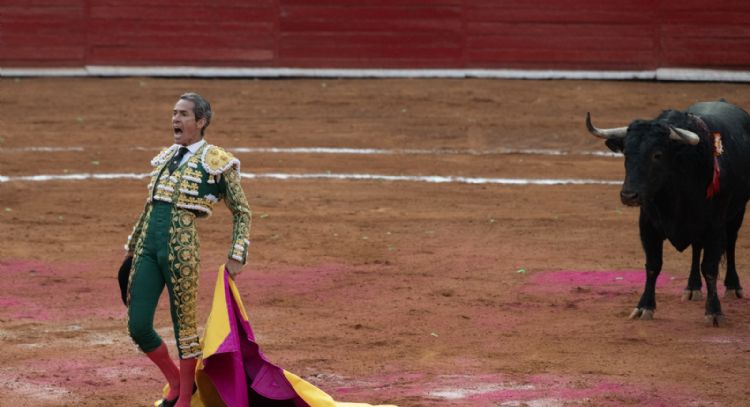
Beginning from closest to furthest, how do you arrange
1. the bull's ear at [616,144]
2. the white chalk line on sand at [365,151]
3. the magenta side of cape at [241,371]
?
the magenta side of cape at [241,371] < the bull's ear at [616,144] < the white chalk line on sand at [365,151]

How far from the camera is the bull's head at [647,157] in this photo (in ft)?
27.7

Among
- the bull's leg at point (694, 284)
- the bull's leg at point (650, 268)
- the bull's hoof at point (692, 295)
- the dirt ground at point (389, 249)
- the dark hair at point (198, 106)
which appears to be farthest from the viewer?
the bull's hoof at point (692, 295)

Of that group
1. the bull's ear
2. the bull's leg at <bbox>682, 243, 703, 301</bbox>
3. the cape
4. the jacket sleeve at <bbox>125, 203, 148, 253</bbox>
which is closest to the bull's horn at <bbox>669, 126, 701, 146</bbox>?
the bull's ear

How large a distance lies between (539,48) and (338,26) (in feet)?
9.62

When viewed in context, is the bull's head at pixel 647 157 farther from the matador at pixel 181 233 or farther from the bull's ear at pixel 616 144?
the matador at pixel 181 233

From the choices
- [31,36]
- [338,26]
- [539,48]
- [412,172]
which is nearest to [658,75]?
[539,48]

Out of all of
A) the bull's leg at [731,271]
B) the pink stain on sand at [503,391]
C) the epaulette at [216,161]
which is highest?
the epaulette at [216,161]

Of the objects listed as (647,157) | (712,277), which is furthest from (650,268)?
(647,157)

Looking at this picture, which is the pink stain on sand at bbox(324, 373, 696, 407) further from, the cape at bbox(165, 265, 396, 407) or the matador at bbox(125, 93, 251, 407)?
the matador at bbox(125, 93, 251, 407)

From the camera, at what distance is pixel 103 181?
1418cm

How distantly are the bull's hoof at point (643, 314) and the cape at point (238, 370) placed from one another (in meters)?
3.13

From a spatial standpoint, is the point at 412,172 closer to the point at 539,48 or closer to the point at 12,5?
the point at 539,48

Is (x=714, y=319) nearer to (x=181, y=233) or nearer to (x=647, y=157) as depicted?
(x=647, y=157)

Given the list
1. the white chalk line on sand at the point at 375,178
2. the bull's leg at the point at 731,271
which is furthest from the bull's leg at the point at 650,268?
the white chalk line on sand at the point at 375,178
